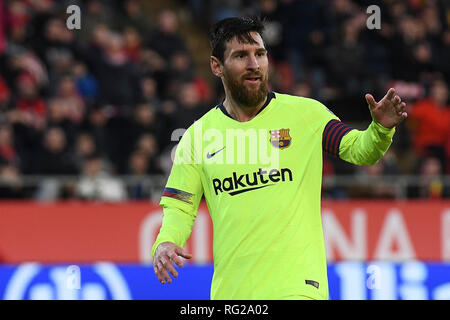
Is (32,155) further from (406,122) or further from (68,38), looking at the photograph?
(406,122)

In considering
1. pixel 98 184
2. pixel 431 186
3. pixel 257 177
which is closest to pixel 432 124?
pixel 431 186

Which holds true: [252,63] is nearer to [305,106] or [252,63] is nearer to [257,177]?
[305,106]

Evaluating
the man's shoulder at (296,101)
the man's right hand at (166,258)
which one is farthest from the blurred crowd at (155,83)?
the man's right hand at (166,258)

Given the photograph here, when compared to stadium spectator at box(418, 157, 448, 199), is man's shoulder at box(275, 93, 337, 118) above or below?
below

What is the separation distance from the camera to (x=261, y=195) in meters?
5.27

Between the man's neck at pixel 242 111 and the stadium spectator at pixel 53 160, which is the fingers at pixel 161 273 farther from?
the stadium spectator at pixel 53 160

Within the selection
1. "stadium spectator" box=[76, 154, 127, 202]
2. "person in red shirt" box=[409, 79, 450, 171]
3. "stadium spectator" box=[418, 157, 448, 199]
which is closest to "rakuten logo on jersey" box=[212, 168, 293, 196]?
"stadium spectator" box=[76, 154, 127, 202]

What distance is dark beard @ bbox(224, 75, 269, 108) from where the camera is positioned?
540cm

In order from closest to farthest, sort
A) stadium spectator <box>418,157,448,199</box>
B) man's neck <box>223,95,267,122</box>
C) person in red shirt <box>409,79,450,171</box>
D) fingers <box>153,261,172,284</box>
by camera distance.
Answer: fingers <box>153,261,172,284</box>
man's neck <box>223,95,267,122</box>
stadium spectator <box>418,157,448,199</box>
person in red shirt <box>409,79,450,171</box>

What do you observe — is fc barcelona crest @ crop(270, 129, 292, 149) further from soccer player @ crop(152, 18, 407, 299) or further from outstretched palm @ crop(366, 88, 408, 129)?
outstretched palm @ crop(366, 88, 408, 129)

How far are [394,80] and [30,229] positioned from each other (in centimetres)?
581

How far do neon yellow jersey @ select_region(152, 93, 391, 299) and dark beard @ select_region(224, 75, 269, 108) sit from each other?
0.09 metres

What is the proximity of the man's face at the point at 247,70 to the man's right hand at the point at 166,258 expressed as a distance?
929mm

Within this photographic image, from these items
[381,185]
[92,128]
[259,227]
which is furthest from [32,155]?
[259,227]
